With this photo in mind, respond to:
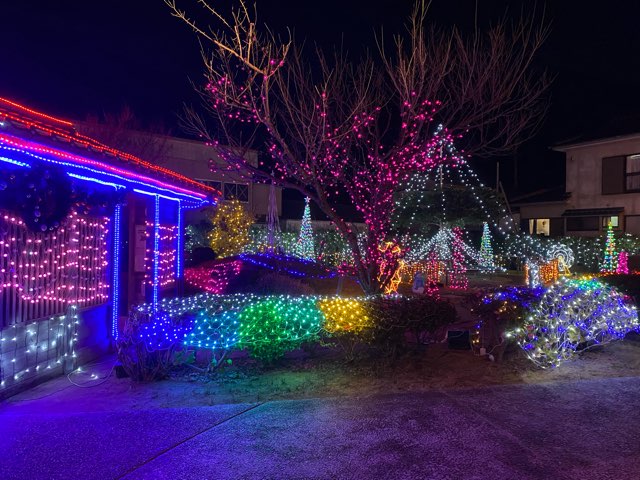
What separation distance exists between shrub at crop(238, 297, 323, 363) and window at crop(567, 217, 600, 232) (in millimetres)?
20902

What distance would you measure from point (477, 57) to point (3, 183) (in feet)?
24.0

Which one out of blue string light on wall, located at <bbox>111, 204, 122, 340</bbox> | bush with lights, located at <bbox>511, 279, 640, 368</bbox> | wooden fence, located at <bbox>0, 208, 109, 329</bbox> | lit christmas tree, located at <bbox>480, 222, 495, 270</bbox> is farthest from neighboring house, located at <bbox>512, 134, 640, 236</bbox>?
wooden fence, located at <bbox>0, 208, 109, 329</bbox>

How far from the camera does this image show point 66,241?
5957mm

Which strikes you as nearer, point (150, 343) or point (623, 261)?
point (150, 343)

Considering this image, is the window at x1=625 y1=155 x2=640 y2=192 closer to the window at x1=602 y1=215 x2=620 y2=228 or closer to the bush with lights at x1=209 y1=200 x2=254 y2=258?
the window at x1=602 y1=215 x2=620 y2=228

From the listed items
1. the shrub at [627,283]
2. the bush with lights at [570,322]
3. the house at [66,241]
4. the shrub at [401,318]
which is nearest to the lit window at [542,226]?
the shrub at [627,283]

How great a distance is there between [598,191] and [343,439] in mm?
22398

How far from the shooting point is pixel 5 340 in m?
4.88

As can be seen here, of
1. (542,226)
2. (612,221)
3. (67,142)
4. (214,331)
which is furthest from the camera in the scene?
(542,226)

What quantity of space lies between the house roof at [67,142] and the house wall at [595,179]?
20.5m

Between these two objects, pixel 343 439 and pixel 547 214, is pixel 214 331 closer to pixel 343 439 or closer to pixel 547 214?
pixel 343 439

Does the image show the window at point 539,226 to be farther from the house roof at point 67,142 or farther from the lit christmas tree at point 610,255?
the house roof at point 67,142

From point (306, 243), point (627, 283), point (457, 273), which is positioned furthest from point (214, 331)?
point (306, 243)

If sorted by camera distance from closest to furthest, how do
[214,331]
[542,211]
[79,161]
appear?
[79,161] → [214,331] → [542,211]
